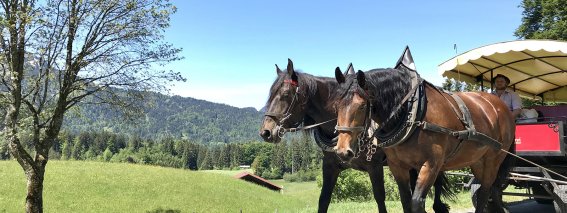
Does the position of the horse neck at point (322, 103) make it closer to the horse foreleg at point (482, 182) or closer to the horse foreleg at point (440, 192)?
the horse foreleg at point (482, 182)

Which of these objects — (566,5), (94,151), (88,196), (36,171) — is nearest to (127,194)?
(88,196)

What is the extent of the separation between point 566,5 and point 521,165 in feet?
76.6

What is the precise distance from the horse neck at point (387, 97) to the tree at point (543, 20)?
2435 centimetres

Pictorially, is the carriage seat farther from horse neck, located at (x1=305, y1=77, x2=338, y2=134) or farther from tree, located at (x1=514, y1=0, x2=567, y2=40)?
tree, located at (x1=514, y1=0, x2=567, y2=40)

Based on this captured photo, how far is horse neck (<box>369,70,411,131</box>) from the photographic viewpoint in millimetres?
3814

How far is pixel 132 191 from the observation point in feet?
102

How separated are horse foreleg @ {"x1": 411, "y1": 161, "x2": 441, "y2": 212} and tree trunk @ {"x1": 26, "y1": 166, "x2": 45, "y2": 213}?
40.0 ft

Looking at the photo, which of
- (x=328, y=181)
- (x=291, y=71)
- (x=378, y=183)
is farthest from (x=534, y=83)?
(x=291, y=71)

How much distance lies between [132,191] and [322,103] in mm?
29678

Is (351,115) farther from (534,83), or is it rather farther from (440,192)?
(534,83)

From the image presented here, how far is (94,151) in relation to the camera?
136750 millimetres

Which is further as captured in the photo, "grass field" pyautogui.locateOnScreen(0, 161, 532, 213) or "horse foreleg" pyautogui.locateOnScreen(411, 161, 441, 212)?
"grass field" pyautogui.locateOnScreen(0, 161, 532, 213)

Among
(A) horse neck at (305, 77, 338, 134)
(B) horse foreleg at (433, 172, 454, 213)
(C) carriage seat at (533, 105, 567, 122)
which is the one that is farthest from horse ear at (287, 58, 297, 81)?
(C) carriage seat at (533, 105, 567, 122)

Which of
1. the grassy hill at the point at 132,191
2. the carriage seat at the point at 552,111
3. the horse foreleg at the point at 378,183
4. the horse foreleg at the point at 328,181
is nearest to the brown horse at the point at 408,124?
the horse foreleg at the point at 378,183
